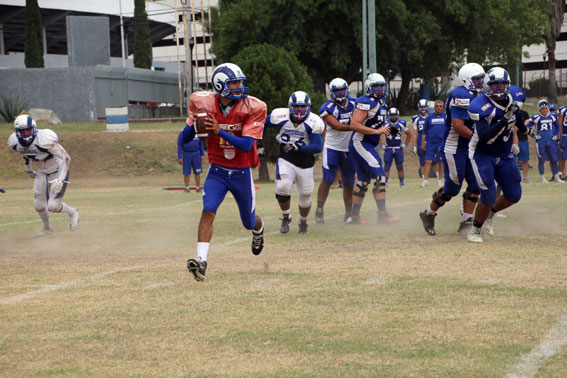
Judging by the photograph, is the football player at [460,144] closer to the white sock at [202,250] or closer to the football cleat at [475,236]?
the football cleat at [475,236]

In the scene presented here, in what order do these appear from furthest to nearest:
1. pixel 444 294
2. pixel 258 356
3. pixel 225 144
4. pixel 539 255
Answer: pixel 539 255 < pixel 225 144 < pixel 444 294 < pixel 258 356

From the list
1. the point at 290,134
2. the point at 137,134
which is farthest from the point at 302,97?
the point at 137,134

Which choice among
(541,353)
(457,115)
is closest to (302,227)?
(457,115)

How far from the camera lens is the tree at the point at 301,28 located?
4147cm

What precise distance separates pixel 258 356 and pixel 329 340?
1.87 feet

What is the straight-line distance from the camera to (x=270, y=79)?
25.8 metres

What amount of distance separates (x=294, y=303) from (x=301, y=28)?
119ft

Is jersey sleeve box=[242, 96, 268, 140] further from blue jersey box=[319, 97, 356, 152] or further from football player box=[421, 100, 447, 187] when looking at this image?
football player box=[421, 100, 447, 187]

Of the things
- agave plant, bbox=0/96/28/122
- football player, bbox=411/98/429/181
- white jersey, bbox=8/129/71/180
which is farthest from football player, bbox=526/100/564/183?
agave plant, bbox=0/96/28/122

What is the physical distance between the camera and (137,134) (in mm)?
35781

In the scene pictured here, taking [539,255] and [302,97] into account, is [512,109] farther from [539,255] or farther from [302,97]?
[302,97]

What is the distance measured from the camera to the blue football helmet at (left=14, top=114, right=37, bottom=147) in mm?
12078

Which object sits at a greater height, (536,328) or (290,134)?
(290,134)

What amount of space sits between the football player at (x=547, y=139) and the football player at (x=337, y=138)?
978 cm
